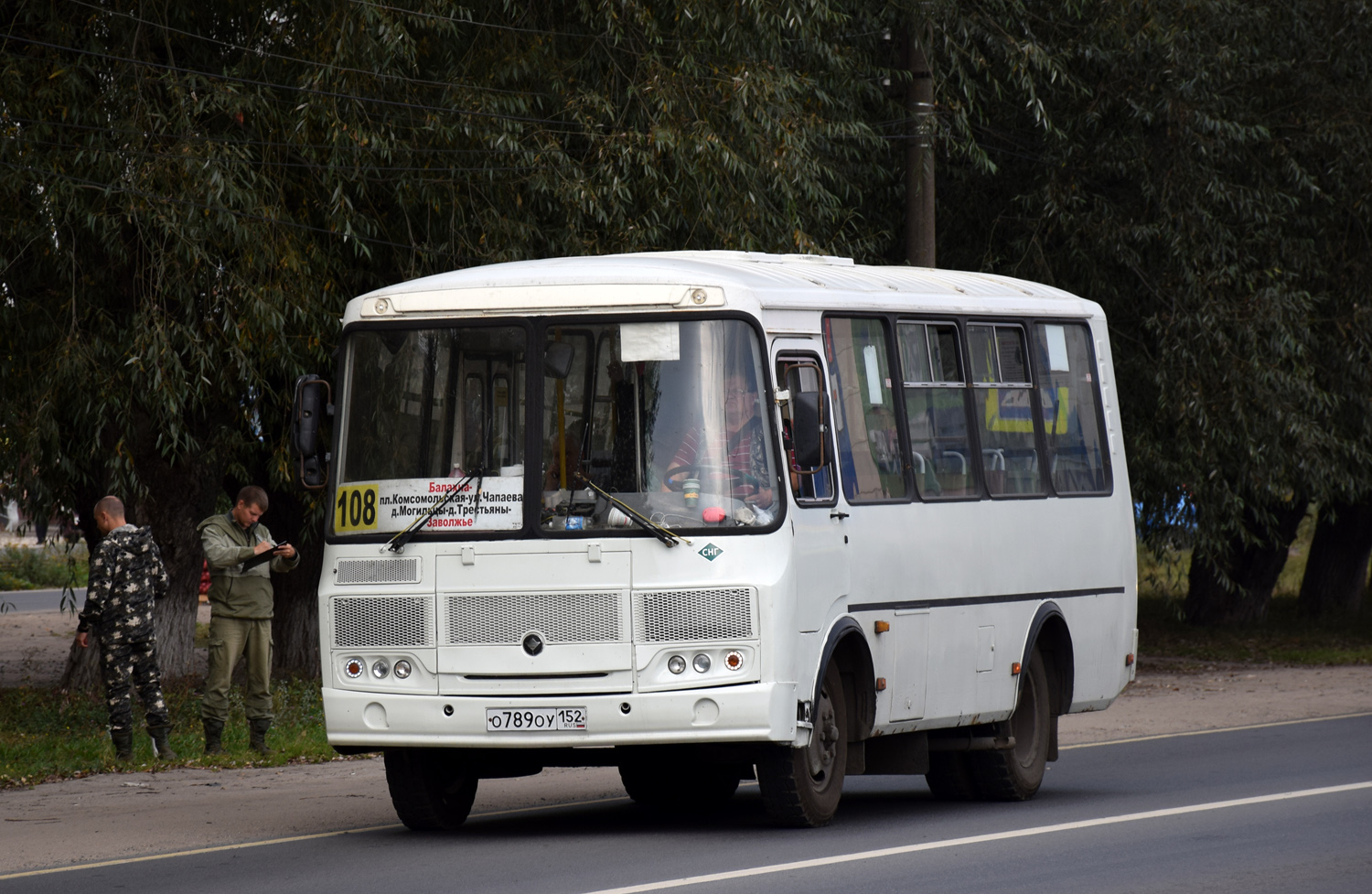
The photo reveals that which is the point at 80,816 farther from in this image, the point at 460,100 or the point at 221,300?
the point at 460,100

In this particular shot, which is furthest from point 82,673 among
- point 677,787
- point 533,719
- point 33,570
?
point 33,570

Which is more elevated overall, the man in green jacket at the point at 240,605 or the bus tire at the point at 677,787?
the man in green jacket at the point at 240,605

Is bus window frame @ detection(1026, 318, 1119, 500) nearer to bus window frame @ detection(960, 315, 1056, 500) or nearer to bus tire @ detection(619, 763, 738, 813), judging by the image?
bus window frame @ detection(960, 315, 1056, 500)

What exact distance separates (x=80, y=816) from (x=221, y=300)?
16.3 feet

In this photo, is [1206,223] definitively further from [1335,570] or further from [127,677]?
[1335,570]

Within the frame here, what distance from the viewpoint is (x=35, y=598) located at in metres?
45.0

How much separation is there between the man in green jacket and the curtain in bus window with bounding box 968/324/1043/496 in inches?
198

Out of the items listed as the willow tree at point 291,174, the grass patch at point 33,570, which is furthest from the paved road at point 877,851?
the grass patch at point 33,570

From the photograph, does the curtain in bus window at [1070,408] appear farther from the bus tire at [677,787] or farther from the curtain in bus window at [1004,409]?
the bus tire at [677,787]

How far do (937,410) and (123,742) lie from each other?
651 centimetres

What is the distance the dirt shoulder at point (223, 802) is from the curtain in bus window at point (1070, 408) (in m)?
3.59

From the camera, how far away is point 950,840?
36.2 ft

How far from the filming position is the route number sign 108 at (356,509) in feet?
36.4

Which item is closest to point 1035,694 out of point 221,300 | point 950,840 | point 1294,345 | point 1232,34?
point 950,840
